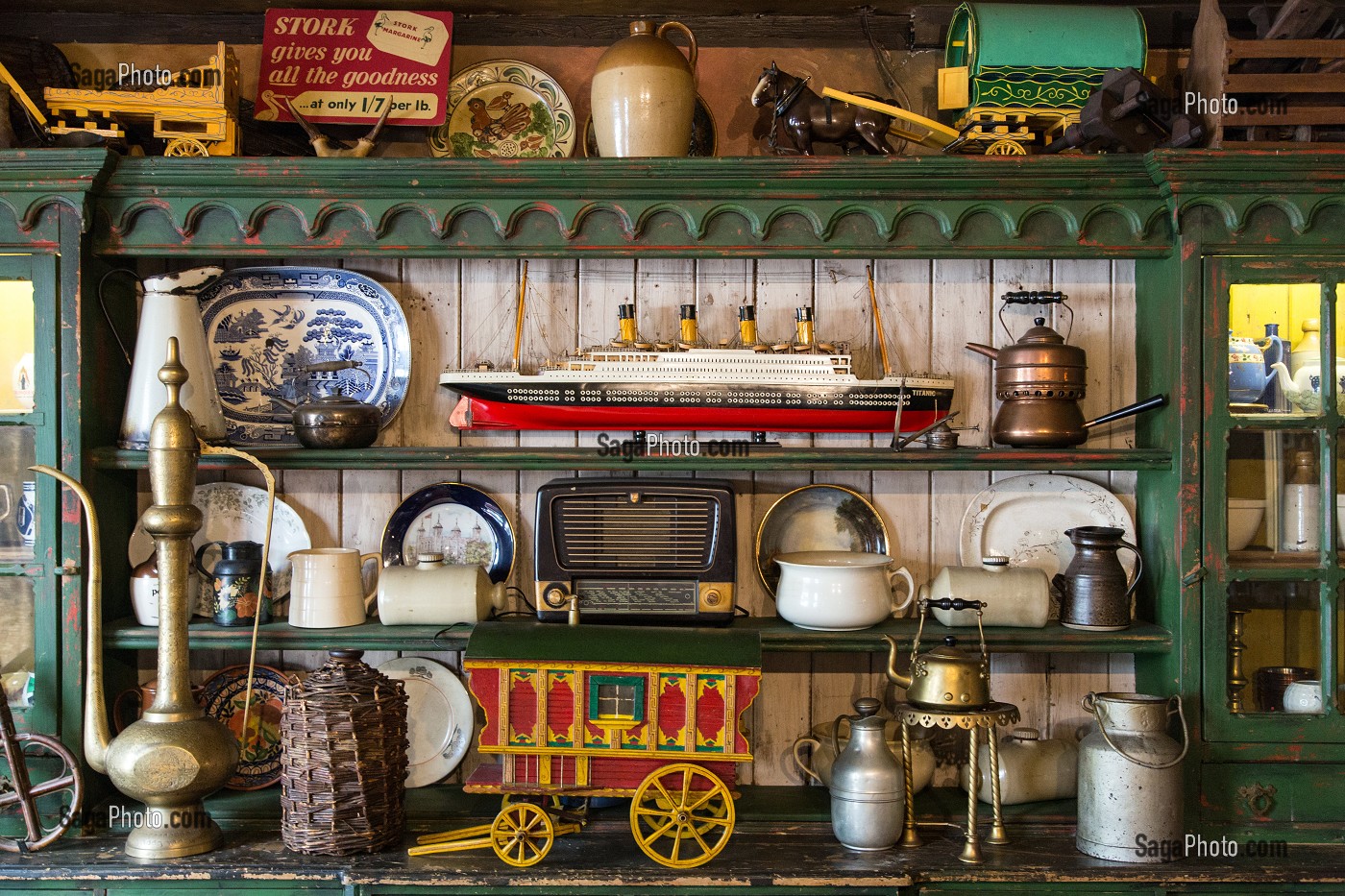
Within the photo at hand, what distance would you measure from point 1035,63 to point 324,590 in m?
2.09

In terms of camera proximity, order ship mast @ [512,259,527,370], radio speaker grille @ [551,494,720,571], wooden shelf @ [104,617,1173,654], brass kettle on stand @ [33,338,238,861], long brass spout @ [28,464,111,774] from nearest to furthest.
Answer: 1. brass kettle on stand @ [33,338,238,861]
2. long brass spout @ [28,464,111,774]
3. wooden shelf @ [104,617,1173,654]
4. radio speaker grille @ [551,494,720,571]
5. ship mast @ [512,259,527,370]

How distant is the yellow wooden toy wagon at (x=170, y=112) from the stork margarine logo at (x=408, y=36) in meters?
0.38

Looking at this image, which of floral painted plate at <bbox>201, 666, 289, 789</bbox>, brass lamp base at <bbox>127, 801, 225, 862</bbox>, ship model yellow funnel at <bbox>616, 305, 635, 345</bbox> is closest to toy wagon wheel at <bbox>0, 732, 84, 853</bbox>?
brass lamp base at <bbox>127, 801, 225, 862</bbox>

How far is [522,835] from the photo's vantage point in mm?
2154

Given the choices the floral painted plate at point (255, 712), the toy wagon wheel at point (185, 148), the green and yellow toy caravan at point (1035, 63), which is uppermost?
the green and yellow toy caravan at point (1035, 63)

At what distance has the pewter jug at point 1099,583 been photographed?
95.0 inches

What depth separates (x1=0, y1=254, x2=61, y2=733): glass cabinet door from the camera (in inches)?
92.4

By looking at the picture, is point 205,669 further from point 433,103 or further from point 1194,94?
point 1194,94

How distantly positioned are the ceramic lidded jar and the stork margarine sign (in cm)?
51

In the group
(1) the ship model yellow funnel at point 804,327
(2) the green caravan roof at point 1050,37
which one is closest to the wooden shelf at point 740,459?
(1) the ship model yellow funnel at point 804,327

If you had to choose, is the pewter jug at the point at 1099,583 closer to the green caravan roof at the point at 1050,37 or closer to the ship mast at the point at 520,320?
the green caravan roof at the point at 1050,37

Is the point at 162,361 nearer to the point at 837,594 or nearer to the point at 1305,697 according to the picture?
the point at 837,594

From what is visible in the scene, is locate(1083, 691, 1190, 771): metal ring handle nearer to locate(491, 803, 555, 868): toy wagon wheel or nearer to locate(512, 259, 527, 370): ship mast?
locate(491, 803, 555, 868): toy wagon wheel

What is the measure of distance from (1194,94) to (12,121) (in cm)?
278
